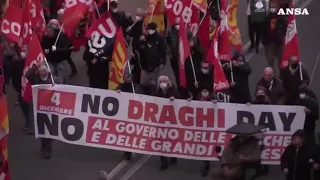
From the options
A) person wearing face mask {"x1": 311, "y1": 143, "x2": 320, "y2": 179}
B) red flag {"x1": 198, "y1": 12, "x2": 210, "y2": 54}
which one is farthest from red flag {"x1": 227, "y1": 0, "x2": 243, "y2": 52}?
person wearing face mask {"x1": 311, "y1": 143, "x2": 320, "y2": 179}

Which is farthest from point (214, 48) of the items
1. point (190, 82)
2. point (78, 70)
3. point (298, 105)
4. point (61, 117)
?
point (78, 70)

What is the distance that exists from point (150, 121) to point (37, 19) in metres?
3.84

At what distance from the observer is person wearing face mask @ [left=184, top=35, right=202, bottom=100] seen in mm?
14078

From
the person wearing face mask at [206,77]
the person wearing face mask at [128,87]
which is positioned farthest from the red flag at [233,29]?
the person wearing face mask at [128,87]

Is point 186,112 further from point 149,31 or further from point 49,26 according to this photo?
point 49,26

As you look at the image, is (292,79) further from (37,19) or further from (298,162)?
(37,19)

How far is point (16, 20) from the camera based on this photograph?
1483 centimetres

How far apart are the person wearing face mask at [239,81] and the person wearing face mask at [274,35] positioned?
2.23 meters

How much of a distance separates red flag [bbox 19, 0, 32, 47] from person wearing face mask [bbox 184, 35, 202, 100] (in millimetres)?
2930

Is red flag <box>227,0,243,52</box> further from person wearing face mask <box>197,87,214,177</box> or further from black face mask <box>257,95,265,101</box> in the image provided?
black face mask <box>257,95,265,101</box>

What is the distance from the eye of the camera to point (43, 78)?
13.7m

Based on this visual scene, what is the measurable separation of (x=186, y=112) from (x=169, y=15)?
150 inches

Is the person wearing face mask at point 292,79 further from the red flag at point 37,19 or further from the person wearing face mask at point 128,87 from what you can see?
the red flag at point 37,19

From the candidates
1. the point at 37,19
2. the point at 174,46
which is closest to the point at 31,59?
the point at 37,19
